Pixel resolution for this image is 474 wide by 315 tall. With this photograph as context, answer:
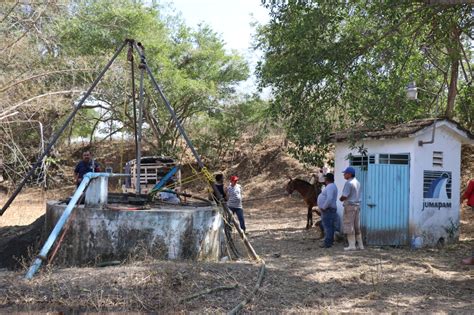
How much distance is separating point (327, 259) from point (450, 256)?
2.78 m

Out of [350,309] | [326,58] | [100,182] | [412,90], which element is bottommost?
[350,309]

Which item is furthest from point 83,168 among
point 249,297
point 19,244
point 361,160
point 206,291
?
point 361,160

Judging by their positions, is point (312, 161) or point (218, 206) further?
point (312, 161)

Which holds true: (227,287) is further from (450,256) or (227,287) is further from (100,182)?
(450,256)

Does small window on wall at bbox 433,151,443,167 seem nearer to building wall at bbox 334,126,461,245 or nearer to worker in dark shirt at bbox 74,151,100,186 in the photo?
building wall at bbox 334,126,461,245

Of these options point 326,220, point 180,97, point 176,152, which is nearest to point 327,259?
point 326,220

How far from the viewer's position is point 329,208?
40.9 feet

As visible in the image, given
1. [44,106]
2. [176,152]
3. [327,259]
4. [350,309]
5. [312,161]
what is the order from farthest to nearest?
[176,152] → [44,106] → [312,161] → [327,259] → [350,309]

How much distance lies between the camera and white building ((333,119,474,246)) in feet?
42.0

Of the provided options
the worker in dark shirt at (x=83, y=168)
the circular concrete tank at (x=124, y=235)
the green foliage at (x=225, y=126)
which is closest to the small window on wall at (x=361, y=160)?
the circular concrete tank at (x=124, y=235)

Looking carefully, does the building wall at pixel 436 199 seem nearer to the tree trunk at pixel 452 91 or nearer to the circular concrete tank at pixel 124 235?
the tree trunk at pixel 452 91

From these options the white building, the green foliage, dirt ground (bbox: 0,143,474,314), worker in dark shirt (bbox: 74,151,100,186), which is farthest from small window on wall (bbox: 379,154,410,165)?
the green foliage

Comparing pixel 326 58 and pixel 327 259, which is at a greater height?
pixel 326 58

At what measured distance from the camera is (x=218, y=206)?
11.0 m
